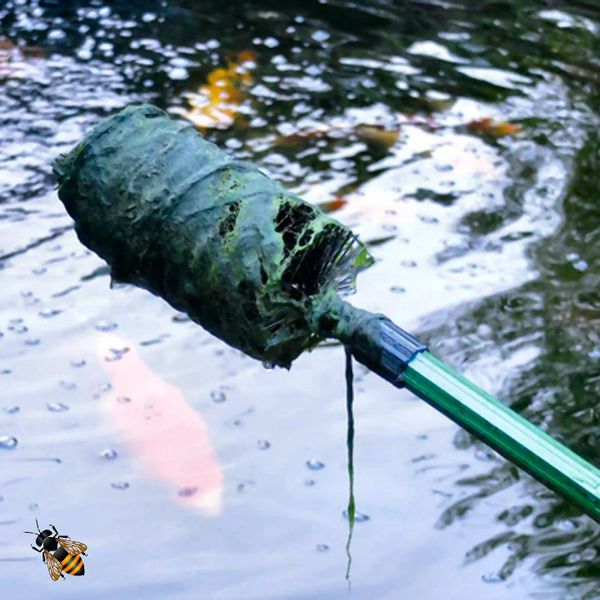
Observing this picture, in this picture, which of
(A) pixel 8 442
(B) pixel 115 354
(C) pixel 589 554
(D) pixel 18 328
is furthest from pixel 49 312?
(C) pixel 589 554

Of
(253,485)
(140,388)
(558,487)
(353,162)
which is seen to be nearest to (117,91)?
→ (353,162)

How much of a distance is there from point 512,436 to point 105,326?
1567 mm

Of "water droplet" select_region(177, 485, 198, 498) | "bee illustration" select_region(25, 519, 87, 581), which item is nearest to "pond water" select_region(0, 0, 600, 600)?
"water droplet" select_region(177, 485, 198, 498)

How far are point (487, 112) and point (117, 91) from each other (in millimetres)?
1209

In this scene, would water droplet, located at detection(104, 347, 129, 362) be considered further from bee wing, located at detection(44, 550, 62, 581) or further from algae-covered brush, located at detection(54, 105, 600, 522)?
algae-covered brush, located at detection(54, 105, 600, 522)

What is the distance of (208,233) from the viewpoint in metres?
1.25

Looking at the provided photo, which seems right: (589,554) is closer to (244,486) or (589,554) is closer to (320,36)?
(244,486)

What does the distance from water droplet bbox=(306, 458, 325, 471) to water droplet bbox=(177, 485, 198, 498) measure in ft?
0.76

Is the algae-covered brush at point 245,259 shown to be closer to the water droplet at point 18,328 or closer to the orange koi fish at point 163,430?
the orange koi fish at point 163,430

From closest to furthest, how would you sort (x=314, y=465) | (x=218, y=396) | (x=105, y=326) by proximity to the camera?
1. (x=314, y=465)
2. (x=218, y=396)
3. (x=105, y=326)

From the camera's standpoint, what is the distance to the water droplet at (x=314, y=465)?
2.14m

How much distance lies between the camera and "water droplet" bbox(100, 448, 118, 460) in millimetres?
2146

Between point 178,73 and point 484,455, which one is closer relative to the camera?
point 484,455

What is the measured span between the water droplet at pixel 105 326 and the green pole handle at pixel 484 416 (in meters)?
1.45
